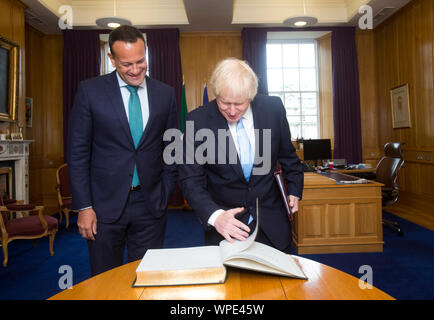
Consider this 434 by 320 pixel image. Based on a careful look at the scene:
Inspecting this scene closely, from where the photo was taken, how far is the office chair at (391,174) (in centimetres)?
448

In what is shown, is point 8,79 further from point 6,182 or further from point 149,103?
point 149,103

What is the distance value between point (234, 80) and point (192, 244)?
3.21 meters

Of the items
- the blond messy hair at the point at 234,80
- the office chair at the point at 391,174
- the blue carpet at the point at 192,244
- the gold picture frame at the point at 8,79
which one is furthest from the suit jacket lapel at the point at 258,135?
the gold picture frame at the point at 8,79

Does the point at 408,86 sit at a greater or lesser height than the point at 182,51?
lesser

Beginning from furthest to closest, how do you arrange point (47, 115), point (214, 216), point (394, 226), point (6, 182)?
point (47, 115) → point (6, 182) → point (394, 226) → point (214, 216)

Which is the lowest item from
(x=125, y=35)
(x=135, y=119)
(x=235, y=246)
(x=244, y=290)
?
(x=244, y=290)

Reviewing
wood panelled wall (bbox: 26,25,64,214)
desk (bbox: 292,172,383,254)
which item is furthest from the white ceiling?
desk (bbox: 292,172,383,254)

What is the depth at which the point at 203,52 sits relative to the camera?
23.7 feet

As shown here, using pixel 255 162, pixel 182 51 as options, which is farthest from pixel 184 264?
pixel 182 51

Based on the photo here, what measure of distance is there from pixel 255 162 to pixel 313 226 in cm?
255

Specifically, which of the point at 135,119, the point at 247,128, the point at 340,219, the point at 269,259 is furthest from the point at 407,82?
the point at 269,259

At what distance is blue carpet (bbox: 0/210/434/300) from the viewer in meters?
2.83

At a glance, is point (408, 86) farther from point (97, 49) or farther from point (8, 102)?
point (8, 102)
